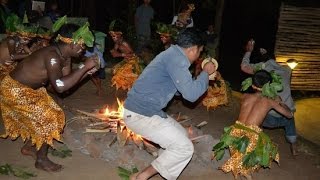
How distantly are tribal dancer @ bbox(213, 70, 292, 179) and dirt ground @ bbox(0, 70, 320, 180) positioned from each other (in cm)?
38

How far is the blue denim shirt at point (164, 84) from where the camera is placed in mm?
4270

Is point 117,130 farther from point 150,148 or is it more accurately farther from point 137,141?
point 150,148

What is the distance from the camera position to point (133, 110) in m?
4.60

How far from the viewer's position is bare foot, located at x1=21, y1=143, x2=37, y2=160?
17.5 ft

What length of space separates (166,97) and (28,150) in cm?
206

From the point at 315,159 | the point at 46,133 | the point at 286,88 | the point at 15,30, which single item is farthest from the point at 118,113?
the point at 315,159

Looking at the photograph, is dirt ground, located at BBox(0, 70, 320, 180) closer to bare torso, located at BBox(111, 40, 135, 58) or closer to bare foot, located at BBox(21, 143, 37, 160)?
bare foot, located at BBox(21, 143, 37, 160)

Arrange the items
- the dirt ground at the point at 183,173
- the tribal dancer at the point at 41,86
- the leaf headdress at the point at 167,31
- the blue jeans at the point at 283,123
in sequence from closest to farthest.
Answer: the tribal dancer at the point at 41,86 < the dirt ground at the point at 183,173 < the blue jeans at the point at 283,123 < the leaf headdress at the point at 167,31

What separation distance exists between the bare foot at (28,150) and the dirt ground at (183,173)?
0.17ft

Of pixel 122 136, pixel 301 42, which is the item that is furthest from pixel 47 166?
pixel 301 42

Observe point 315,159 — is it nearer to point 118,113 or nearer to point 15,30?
point 118,113

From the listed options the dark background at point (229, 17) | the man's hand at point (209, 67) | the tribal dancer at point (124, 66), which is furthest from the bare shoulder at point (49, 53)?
the dark background at point (229, 17)

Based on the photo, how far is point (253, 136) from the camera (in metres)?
5.30

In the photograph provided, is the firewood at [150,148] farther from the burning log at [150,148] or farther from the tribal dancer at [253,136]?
the tribal dancer at [253,136]
